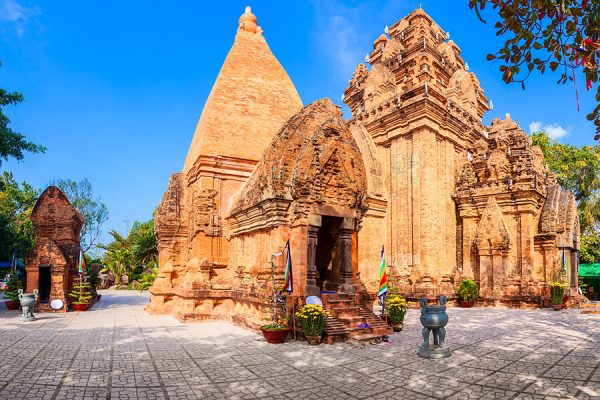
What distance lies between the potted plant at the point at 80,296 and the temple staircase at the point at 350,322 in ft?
37.9

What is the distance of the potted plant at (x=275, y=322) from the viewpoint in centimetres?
852

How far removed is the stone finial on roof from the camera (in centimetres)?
1828

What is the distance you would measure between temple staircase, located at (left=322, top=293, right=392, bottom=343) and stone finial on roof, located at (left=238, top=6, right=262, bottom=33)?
45.1 feet

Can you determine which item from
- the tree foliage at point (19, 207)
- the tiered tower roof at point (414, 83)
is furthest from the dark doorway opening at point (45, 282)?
the tiered tower roof at point (414, 83)

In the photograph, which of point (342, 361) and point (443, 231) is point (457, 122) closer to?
point (443, 231)

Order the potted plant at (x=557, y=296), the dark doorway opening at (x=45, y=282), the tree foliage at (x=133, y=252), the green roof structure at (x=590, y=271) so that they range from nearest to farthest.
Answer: the potted plant at (x=557, y=296) → the dark doorway opening at (x=45, y=282) → the green roof structure at (x=590, y=271) → the tree foliage at (x=133, y=252)

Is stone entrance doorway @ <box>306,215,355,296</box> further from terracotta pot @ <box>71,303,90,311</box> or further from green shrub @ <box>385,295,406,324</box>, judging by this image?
terracotta pot @ <box>71,303,90,311</box>

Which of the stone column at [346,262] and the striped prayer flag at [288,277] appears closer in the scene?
the striped prayer flag at [288,277]

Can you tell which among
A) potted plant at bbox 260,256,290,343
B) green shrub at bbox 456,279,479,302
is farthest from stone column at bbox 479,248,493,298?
potted plant at bbox 260,256,290,343

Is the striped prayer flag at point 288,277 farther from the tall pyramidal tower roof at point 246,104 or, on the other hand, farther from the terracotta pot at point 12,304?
the terracotta pot at point 12,304

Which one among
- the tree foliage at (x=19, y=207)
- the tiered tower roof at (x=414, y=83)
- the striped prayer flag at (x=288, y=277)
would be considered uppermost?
the tiered tower roof at (x=414, y=83)

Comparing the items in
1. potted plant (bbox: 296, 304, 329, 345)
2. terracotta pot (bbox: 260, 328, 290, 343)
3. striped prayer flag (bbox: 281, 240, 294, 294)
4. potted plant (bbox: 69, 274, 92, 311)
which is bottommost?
potted plant (bbox: 69, 274, 92, 311)

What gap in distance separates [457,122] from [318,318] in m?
15.4

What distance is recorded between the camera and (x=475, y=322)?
1247 cm
